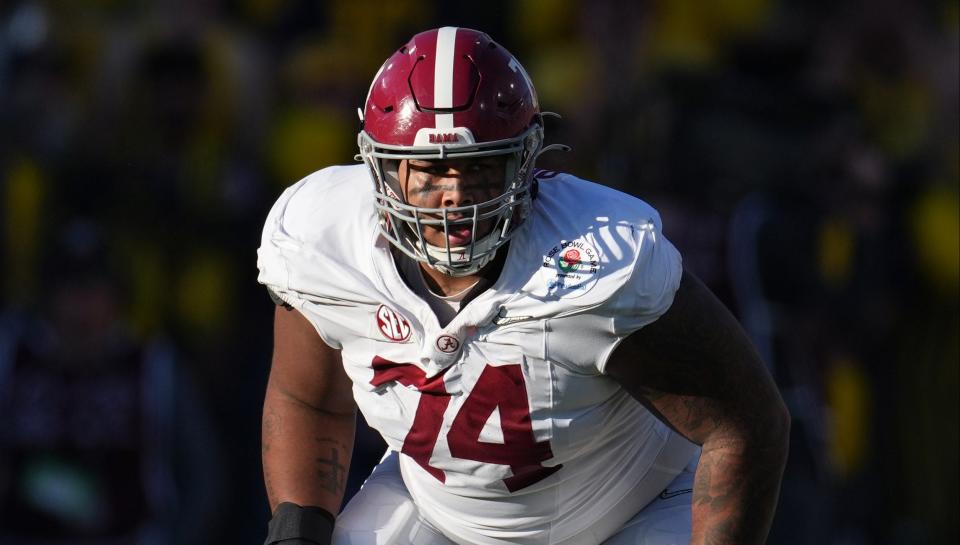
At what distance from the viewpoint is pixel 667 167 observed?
19.0 ft

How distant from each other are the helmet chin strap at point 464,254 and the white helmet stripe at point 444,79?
0.22 metres

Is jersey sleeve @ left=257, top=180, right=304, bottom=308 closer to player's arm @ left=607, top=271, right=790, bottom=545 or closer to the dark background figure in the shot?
player's arm @ left=607, top=271, right=790, bottom=545

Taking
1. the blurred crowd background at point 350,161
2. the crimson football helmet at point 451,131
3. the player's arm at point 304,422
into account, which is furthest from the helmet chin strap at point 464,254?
the blurred crowd background at point 350,161

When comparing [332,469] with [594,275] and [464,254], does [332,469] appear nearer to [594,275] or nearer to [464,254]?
[464,254]

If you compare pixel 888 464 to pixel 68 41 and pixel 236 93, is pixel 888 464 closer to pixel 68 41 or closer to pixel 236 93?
pixel 236 93

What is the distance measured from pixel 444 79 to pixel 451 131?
11 centimetres

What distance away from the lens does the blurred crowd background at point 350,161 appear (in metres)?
5.54

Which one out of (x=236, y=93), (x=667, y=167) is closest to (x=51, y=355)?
(x=236, y=93)

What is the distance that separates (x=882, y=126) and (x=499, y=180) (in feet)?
12.6

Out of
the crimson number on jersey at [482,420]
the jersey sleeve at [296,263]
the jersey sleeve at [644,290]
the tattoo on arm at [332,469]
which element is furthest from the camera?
the tattoo on arm at [332,469]

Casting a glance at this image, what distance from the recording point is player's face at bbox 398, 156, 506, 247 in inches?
111

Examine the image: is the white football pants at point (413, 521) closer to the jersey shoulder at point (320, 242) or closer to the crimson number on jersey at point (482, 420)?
the crimson number on jersey at point (482, 420)

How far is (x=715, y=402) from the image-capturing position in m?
2.89

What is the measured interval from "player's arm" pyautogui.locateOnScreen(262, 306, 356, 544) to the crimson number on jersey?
22 centimetres
